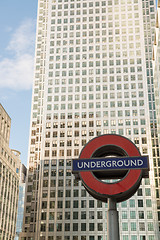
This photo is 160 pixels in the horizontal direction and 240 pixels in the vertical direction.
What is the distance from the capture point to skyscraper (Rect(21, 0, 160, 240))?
108 meters

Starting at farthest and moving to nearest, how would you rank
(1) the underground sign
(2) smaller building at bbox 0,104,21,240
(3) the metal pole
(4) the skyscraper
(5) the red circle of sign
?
(4) the skyscraper, (2) smaller building at bbox 0,104,21,240, (3) the metal pole, (1) the underground sign, (5) the red circle of sign

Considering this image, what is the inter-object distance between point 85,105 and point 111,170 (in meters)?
98.7

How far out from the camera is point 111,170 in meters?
28.3

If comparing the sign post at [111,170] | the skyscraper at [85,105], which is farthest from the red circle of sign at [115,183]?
the skyscraper at [85,105]

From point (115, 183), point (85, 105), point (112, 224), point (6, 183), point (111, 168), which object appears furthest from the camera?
point (85, 105)

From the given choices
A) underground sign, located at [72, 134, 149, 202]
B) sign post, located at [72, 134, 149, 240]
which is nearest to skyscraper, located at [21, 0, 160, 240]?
sign post, located at [72, 134, 149, 240]

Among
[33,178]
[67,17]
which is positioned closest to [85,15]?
[67,17]

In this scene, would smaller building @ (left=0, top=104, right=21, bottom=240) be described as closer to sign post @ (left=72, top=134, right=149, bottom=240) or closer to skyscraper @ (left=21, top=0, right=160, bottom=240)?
skyscraper @ (left=21, top=0, right=160, bottom=240)

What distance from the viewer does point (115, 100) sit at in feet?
413

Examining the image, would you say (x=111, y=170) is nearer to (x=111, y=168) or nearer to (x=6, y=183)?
(x=111, y=168)

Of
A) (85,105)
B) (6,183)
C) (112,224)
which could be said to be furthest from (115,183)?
(85,105)

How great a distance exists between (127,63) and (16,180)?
62.7 m

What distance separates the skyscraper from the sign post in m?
82.5

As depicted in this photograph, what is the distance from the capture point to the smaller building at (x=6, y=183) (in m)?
104
